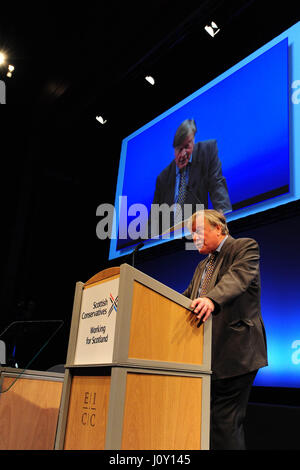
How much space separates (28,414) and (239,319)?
121 cm

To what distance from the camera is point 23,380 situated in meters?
2.24

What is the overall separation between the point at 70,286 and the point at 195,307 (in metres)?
4.13

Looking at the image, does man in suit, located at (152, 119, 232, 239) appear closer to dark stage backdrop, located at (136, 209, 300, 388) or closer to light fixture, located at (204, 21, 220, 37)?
dark stage backdrop, located at (136, 209, 300, 388)

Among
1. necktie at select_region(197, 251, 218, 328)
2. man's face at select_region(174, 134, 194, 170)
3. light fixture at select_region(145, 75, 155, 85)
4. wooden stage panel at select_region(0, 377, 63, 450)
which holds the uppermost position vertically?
light fixture at select_region(145, 75, 155, 85)

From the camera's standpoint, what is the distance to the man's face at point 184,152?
3748 mm

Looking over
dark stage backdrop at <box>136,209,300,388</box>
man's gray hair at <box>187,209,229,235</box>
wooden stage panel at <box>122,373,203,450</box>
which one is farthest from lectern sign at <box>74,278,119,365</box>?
dark stage backdrop at <box>136,209,300,388</box>

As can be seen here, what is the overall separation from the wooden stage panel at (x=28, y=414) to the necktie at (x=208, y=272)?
3.25 feet

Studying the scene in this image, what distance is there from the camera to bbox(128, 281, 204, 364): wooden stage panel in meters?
1.42

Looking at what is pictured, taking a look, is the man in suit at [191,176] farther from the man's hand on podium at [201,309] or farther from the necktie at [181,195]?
the man's hand on podium at [201,309]

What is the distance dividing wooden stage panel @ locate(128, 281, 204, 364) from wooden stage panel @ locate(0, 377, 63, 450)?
A: 1080 millimetres

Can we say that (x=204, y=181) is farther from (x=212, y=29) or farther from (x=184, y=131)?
(x=212, y=29)

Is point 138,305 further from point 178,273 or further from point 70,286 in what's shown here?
point 70,286

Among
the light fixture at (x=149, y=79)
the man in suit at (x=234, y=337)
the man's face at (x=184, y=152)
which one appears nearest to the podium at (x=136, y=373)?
the man in suit at (x=234, y=337)

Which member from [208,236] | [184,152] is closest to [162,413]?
[208,236]
